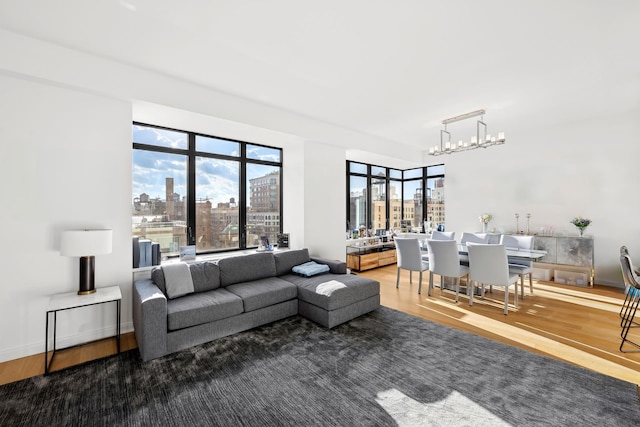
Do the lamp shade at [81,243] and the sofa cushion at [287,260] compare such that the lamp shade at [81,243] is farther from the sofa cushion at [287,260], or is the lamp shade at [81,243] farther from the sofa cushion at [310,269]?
the sofa cushion at [310,269]

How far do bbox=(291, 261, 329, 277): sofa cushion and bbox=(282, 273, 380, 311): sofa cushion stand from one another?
0.22ft

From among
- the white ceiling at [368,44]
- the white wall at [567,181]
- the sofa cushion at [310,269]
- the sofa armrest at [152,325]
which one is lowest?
the sofa armrest at [152,325]

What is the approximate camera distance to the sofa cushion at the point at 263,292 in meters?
3.30

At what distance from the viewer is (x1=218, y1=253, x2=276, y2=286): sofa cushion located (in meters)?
3.71

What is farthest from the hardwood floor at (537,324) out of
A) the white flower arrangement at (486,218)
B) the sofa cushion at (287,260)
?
the white flower arrangement at (486,218)

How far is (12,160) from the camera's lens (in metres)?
2.65

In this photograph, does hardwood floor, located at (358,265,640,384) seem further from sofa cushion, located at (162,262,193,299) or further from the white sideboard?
sofa cushion, located at (162,262,193,299)

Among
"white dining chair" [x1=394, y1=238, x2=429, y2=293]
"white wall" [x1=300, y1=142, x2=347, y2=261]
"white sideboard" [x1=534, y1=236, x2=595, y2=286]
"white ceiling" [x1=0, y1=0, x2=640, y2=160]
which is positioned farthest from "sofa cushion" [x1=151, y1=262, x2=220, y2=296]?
"white sideboard" [x1=534, y1=236, x2=595, y2=286]

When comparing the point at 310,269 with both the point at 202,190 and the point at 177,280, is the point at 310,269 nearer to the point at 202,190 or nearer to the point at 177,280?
the point at 177,280

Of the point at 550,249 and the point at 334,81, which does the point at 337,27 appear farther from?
the point at 550,249

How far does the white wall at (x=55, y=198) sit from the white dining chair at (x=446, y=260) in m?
4.11

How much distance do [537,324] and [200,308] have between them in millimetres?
3857

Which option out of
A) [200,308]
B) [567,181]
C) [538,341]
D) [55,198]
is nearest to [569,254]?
[567,181]

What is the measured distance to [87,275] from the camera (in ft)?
9.35
